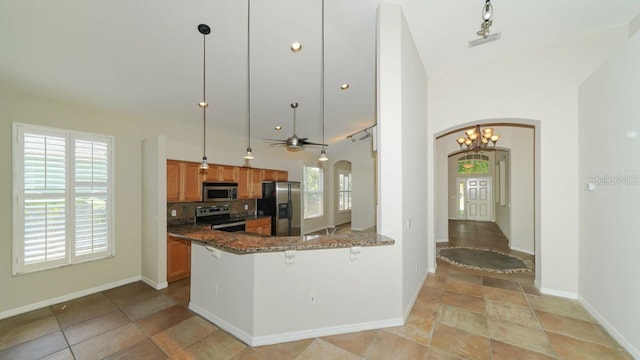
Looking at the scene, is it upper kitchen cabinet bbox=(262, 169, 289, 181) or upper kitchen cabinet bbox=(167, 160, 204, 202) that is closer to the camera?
upper kitchen cabinet bbox=(167, 160, 204, 202)

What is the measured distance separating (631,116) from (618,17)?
5.57 ft

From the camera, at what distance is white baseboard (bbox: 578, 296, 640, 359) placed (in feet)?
6.58

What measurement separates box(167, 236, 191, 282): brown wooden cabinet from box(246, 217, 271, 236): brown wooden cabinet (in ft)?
4.53

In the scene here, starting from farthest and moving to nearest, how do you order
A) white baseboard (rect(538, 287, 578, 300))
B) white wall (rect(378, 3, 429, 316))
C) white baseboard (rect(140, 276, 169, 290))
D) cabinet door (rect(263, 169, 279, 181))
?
1. cabinet door (rect(263, 169, 279, 181))
2. white baseboard (rect(140, 276, 169, 290))
3. white baseboard (rect(538, 287, 578, 300))
4. white wall (rect(378, 3, 429, 316))

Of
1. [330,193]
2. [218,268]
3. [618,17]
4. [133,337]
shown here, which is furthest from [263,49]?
[330,193]

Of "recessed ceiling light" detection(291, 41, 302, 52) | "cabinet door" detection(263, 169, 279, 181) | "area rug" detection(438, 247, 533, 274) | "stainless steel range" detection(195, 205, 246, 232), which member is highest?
"recessed ceiling light" detection(291, 41, 302, 52)

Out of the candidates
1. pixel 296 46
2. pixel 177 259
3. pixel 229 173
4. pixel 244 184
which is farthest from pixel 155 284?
pixel 296 46

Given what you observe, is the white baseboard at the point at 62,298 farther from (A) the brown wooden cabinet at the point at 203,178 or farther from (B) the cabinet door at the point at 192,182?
(B) the cabinet door at the point at 192,182

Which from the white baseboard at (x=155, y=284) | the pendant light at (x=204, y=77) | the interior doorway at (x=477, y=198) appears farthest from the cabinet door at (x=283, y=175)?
the interior doorway at (x=477, y=198)

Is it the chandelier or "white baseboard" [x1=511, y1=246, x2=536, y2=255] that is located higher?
the chandelier

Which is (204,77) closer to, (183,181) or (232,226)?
(183,181)

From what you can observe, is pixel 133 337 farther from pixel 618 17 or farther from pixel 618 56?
pixel 618 17

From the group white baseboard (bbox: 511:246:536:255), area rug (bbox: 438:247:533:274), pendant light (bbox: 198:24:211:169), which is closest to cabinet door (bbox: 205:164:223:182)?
pendant light (bbox: 198:24:211:169)

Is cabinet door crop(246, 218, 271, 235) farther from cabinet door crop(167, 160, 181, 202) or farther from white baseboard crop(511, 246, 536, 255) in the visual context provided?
white baseboard crop(511, 246, 536, 255)
